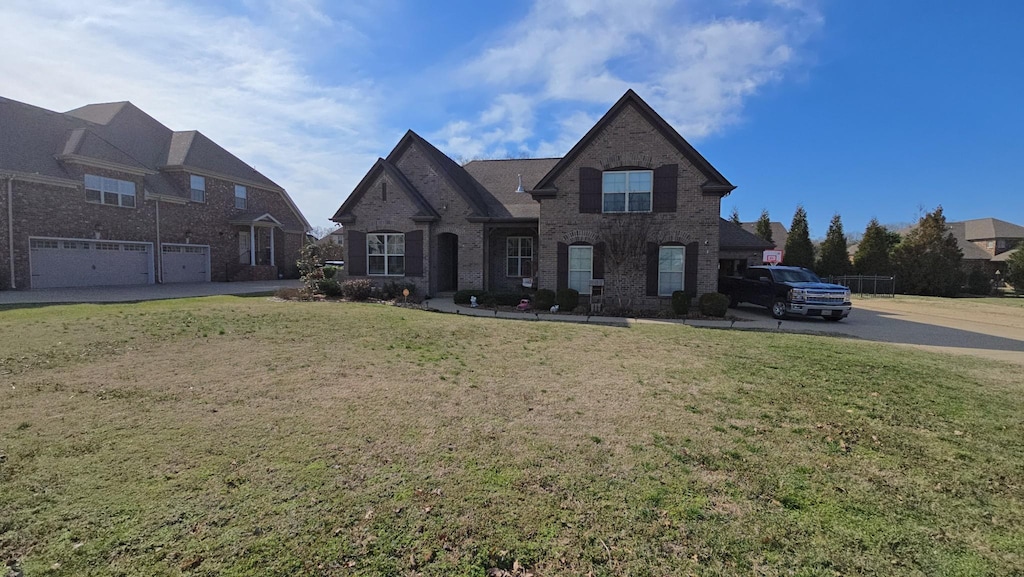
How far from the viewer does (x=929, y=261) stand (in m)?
31.1

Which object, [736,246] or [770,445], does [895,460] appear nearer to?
[770,445]

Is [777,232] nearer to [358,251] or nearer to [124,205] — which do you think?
[358,251]

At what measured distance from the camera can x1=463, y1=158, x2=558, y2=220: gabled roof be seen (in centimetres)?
1941

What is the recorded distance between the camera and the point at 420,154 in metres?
20.0

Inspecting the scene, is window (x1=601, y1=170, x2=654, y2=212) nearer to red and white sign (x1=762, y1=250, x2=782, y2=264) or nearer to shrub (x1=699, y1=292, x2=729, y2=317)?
shrub (x1=699, y1=292, x2=729, y2=317)

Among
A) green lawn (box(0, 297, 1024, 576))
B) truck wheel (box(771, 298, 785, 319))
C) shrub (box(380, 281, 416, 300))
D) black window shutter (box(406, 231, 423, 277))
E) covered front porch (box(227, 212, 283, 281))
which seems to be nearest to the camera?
green lawn (box(0, 297, 1024, 576))

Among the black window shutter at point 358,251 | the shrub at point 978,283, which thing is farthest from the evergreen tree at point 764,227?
the black window shutter at point 358,251

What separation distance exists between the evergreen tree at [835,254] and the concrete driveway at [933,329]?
16207mm

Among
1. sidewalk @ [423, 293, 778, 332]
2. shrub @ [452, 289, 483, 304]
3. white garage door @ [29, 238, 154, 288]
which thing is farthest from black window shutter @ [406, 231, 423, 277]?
white garage door @ [29, 238, 154, 288]

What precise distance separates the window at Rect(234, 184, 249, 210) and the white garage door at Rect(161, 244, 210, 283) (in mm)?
3806

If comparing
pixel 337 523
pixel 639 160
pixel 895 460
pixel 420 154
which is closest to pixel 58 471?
pixel 337 523

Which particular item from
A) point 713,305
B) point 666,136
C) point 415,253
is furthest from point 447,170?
point 713,305

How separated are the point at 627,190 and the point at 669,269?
3.16 meters

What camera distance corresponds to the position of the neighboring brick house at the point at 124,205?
→ 20.5 meters
